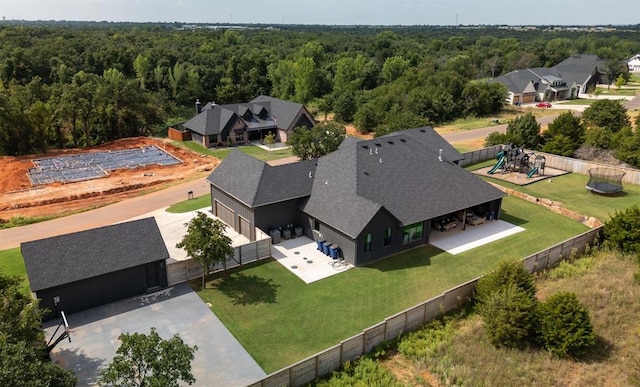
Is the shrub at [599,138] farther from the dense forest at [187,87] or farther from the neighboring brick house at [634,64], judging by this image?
the neighboring brick house at [634,64]

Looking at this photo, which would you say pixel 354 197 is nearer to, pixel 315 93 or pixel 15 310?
pixel 15 310

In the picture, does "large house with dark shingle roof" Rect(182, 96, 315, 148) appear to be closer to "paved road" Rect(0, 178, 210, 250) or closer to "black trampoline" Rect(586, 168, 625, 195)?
"paved road" Rect(0, 178, 210, 250)

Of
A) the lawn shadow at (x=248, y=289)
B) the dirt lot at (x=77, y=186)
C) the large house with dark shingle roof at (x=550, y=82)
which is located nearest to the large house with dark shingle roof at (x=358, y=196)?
the lawn shadow at (x=248, y=289)

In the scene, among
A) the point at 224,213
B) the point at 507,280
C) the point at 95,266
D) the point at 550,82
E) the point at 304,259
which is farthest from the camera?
the point at 550,82

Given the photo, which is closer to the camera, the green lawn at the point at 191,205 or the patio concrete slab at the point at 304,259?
the patio concrete slab at the point at 304,259

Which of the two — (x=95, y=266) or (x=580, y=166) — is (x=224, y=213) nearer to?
(x=95, y=266)

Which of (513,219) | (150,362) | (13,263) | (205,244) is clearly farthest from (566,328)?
(13,263)
